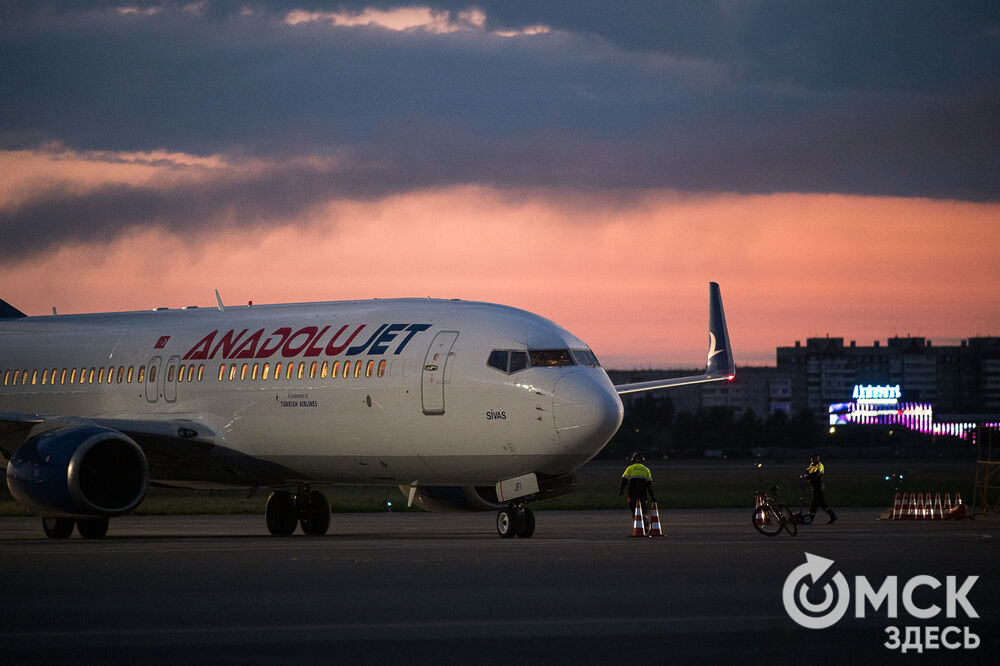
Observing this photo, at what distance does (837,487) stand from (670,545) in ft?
127

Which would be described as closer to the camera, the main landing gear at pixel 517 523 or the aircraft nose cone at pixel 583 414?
the aircraft nose cone at pixel 583 414

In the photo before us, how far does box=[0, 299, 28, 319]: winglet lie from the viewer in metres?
38.8

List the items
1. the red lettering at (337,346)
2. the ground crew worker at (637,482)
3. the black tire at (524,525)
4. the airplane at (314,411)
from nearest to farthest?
the airplane at (314,411) < the black tire at (524,525) < the red lettering at (337,346) < the ground crew worker at (637,482)

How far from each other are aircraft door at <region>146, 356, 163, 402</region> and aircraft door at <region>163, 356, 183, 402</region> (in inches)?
8.7

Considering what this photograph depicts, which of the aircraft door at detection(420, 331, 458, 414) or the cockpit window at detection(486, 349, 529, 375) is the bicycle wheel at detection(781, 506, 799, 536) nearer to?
the cockpit window at detection(486, 349, 529, 375)

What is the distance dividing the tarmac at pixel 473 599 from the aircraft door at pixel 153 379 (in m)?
4.06

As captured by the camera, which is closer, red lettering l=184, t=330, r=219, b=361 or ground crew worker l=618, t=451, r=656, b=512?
ground crew worker l=618, t=451, r=656, b=512

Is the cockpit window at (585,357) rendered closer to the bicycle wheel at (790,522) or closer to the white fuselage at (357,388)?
the white fuselage at (357,388)

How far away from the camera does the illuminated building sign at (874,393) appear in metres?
195

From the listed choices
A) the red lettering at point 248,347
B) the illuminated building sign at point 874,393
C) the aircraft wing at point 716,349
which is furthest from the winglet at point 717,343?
the illuminated building sign at point 874,393

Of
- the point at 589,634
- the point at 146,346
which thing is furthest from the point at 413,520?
the point at 589,634

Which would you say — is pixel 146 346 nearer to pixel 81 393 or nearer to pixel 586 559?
pixel 81 393

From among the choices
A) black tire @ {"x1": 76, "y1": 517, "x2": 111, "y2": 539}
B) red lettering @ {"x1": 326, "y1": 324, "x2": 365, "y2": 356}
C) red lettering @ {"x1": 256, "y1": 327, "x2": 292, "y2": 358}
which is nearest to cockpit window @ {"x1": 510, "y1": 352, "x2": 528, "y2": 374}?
red lettering @ {"x1": 326, "y1": 324, "x2": 365, "y2": 356}

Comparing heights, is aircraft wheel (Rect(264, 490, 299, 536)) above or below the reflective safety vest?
below
